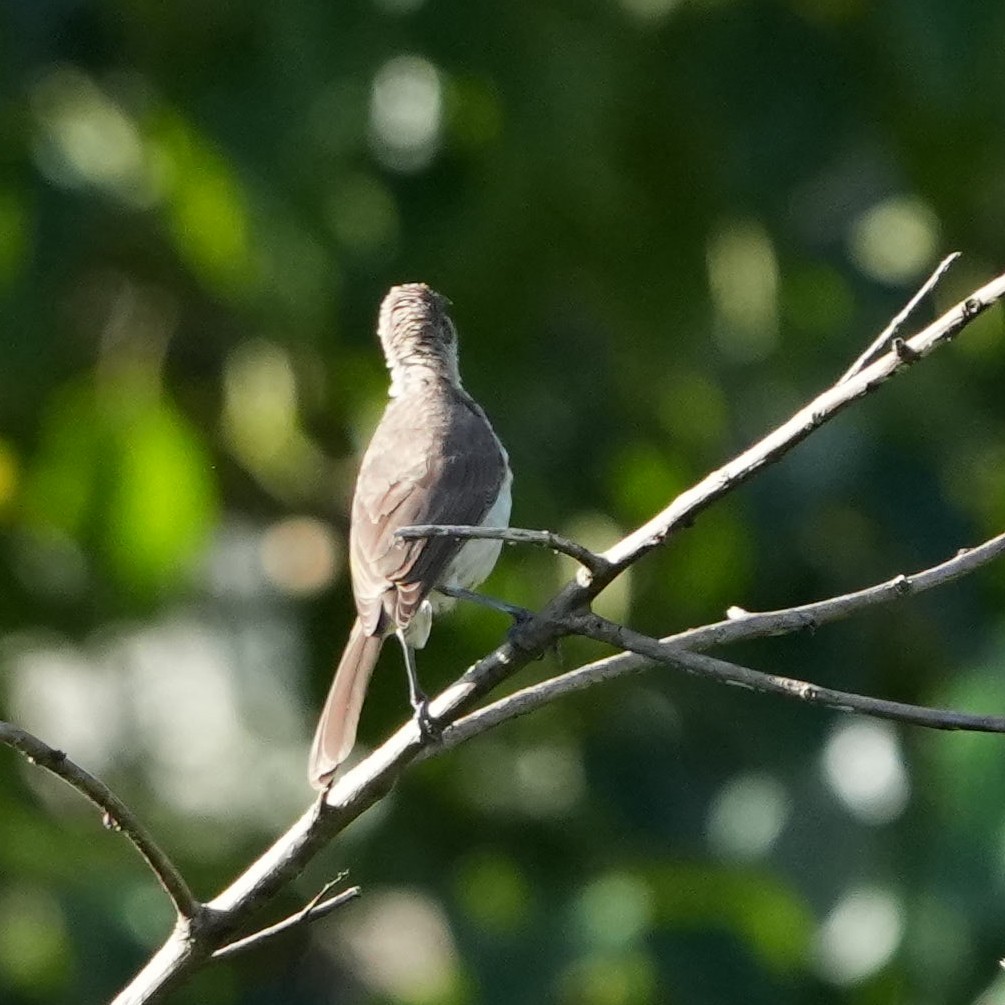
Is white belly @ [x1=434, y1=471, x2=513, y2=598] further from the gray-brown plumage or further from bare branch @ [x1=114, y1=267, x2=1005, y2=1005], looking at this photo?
bare branch @ [x1=114, y1=267, x2=1005, y2=1005]

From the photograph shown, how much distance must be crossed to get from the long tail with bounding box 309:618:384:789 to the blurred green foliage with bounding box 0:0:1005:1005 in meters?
1.27

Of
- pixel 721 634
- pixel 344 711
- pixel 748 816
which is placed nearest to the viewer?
pixel 721 634

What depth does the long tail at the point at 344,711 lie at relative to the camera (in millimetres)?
3666

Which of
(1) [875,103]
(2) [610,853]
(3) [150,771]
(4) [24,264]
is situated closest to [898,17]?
(1) [875,103]

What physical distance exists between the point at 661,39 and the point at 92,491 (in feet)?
6.97

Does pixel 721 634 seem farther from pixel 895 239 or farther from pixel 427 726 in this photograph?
pixel 895 239

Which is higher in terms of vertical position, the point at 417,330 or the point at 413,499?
the point at 417,330

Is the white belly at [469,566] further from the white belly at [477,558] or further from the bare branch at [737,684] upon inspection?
the bare branch at [737,684]

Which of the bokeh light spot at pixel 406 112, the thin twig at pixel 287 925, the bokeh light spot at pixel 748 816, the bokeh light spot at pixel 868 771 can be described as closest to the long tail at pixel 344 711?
the thin twig at pixel 287 925

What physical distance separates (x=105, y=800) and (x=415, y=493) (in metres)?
1.93

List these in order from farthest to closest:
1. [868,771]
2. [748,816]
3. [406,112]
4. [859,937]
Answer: [748,816] < [868,771] < [406,112] < [859,937]

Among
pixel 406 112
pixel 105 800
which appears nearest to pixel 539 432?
pixel 406 112

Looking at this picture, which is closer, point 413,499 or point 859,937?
point 413,499

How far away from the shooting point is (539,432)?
21.3 ft
